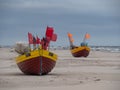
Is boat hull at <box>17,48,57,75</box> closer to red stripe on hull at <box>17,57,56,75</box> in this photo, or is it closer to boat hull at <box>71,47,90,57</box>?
red stripe on hull at <box>17,57,56,75</box>

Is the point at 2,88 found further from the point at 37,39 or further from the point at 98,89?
the point at 37,39

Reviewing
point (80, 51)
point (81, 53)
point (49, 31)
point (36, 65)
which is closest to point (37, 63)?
point (36, 65)

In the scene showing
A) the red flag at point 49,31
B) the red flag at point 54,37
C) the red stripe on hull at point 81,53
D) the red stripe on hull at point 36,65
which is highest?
the red flag at point 49,31

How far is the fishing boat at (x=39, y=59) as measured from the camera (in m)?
14.6

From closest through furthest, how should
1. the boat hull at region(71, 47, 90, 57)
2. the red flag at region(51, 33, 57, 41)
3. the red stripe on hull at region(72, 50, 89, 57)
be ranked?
the red flag at region(51, 33, 57, 41), the boat hull at region(71, 47, 90, 57), the red stripe on hull at region(72, 50, 89, 57)

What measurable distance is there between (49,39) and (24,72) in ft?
5.57

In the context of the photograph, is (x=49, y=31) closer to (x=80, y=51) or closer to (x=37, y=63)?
(x=37, y=63)

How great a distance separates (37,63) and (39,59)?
175mm

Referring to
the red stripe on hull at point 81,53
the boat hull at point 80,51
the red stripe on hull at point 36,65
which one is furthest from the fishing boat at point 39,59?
the red stripe on hull at point 81,53

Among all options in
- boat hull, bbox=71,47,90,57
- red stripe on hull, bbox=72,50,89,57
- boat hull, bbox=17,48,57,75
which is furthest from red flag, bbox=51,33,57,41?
red stripe on hull, bbox=72,50,89,57

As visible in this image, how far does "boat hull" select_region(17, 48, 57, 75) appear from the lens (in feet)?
47.8

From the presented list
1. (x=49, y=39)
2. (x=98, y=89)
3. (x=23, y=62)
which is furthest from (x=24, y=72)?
(x=98, y=89)

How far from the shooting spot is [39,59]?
47.8 ft

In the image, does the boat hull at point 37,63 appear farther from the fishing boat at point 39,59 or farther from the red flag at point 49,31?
the red flag at point 49,31
